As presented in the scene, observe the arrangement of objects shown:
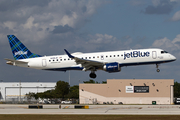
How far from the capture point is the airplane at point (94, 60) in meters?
56.8

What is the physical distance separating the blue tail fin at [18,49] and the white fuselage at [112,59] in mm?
4050

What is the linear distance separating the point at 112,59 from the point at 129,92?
40176 millimetres

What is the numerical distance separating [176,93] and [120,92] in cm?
6385

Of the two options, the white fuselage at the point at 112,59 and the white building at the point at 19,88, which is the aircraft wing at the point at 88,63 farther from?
the white building at the point at 19,88

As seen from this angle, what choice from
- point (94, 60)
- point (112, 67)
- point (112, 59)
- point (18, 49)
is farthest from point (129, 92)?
point (18, 49)

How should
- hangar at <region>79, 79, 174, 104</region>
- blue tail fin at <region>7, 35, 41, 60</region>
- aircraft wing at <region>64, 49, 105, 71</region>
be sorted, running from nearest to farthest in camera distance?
aircraft wing at <region>64, 49, 105, 71</region> < blue tail fin at <region>7, 35, 41, 60</region> < hangar at <region>79, 79, 174, 104</region>

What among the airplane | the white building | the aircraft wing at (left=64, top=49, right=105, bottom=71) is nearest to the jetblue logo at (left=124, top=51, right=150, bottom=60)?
the airplane

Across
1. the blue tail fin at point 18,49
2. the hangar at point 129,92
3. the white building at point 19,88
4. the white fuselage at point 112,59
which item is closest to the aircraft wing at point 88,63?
the white fuselage at point 112,59

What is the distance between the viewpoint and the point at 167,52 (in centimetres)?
5825

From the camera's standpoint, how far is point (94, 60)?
59.2 metres

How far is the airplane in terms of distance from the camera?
186 feet

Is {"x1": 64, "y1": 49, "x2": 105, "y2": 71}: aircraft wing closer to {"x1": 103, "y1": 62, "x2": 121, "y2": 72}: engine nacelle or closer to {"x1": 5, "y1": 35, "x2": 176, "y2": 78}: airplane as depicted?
{"x1": 5, "y1": 35, "x2": 176, "y2": 78}: airplane

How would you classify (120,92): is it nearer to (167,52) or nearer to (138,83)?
(138,83)

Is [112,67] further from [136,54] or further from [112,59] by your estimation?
[136,54]
